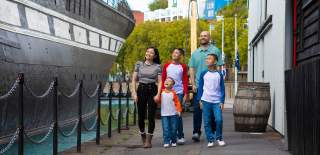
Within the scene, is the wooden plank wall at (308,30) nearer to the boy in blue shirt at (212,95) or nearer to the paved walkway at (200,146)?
the boy in blue shirt at (212,95)

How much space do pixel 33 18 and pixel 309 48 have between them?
5.85 m

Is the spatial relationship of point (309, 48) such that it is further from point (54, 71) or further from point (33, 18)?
point (54, 71)

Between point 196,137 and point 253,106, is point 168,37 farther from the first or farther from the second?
point 196,137

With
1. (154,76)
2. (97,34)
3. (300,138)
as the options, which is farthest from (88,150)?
(97,34)

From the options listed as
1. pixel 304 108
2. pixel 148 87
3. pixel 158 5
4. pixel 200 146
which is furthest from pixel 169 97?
pixel 158 5

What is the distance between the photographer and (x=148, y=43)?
2689 inches

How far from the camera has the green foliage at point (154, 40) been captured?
2591 inches

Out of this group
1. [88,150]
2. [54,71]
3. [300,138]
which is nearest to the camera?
[300,138]

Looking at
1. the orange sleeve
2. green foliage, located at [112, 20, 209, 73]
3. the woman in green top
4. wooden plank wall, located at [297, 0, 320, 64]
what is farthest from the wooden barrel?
green foliage, located at [112, 20, 209, 73]

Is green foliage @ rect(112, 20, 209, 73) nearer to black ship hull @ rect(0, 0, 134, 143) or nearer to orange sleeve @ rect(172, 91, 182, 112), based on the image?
black ship hull @ rect(0, 0, 134, 143)

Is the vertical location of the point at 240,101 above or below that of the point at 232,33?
below

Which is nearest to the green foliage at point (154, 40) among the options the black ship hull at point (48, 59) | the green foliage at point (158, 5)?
the black ship hull at point (48, 59)

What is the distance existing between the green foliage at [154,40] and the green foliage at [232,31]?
2850 millimetres

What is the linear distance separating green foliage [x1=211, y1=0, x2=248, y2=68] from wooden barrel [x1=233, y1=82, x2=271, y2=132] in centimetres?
4457
